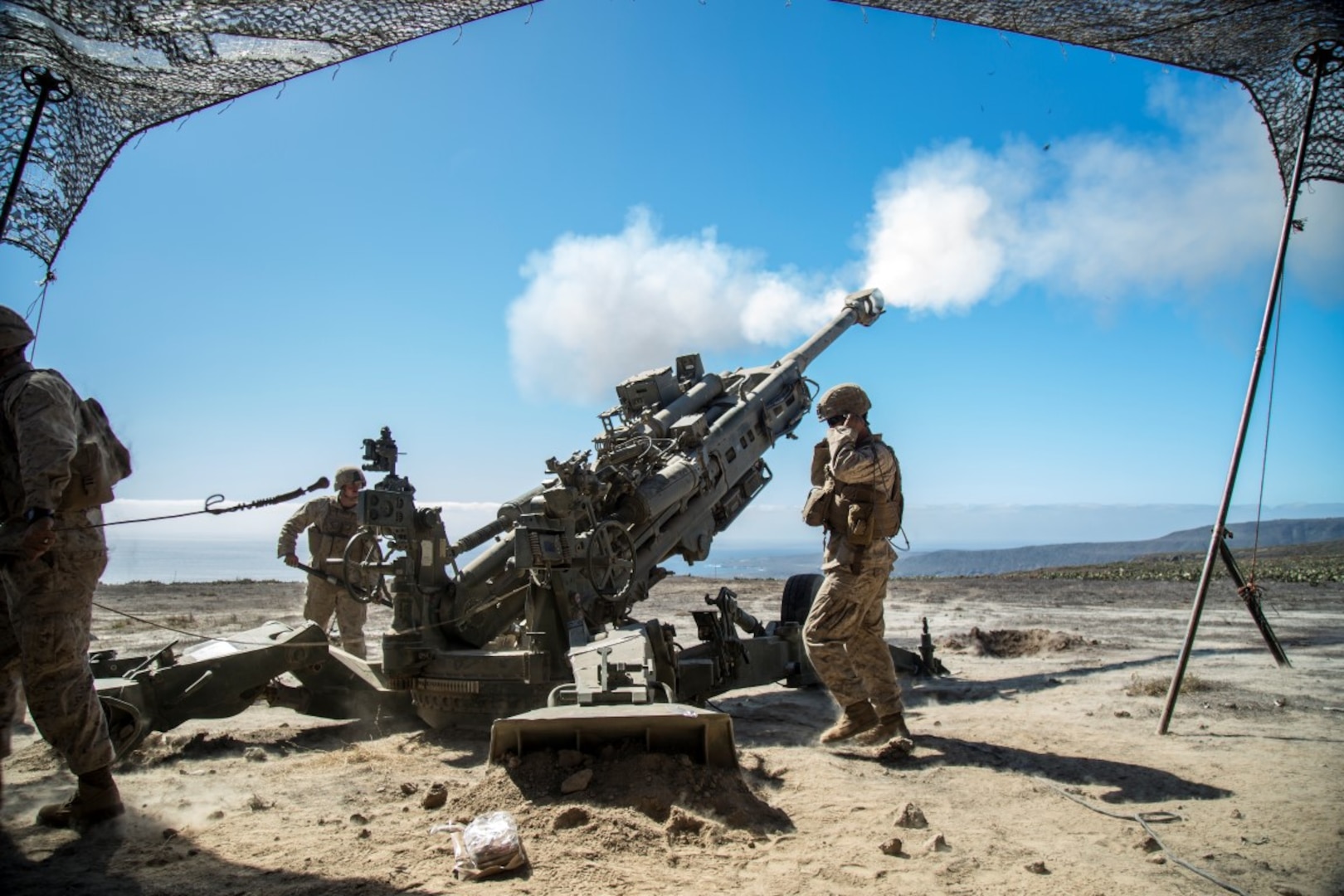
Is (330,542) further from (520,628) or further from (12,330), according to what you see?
(12,330)

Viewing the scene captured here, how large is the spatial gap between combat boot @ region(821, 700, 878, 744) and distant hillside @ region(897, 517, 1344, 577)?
108 feet

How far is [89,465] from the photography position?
373cm

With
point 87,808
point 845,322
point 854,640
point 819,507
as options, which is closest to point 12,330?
point 87,808

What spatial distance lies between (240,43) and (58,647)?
2.75 meters

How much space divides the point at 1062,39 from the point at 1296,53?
1606 millimetres

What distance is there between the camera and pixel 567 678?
5.50 metres

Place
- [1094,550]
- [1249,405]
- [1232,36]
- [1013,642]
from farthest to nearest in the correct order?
[1094,550], [1013,642], [1249,405], [1232,36]

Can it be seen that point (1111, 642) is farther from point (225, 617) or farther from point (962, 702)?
point (225, 617)

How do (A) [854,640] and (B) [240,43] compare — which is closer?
(B) [240,43]

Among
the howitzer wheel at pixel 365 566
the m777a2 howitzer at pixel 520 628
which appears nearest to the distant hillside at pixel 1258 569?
the m777a2 howitzer at pixel 520 628

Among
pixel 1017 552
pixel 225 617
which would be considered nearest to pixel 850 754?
pixel 225 617

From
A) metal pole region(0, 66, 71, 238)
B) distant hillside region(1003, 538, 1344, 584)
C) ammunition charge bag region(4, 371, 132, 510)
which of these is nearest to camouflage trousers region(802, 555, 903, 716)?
ammunition charge bag region(4, 371, 132, 510)

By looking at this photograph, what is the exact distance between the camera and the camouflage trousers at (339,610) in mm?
7645

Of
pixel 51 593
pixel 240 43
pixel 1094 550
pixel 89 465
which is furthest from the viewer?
pixel 1094 550
